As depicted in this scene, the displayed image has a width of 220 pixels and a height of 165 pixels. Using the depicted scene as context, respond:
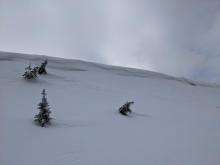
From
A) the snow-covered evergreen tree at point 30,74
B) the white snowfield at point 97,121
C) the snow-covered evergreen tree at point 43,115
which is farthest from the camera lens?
the snow-covered evergreen tree at point 30,74

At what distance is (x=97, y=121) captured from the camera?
531 cm

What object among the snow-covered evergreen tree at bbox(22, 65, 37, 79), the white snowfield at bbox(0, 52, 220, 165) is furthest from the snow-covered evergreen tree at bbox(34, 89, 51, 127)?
the snow-covered evergreen tree at bbox(22, 65, 37, 79)

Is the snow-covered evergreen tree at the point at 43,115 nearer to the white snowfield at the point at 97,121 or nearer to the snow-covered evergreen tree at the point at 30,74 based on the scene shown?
the white snowfield at the point at 97,121

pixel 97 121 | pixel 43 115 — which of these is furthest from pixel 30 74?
pixel 43 115

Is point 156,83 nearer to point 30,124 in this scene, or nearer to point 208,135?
point 208,135

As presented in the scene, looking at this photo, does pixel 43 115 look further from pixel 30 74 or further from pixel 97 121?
pixel 30 74

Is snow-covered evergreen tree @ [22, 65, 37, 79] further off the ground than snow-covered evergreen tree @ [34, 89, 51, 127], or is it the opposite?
snow-covered evergreen tree @ [22, 65, 37, 79]

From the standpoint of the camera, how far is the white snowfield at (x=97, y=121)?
4004 mm

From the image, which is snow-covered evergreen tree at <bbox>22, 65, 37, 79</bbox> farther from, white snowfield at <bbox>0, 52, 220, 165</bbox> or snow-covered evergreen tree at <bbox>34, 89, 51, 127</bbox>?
snow-covered evergreen tree at <bbox>34, 89, 51, 127</bbox>

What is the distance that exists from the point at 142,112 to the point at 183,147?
5.52 feet

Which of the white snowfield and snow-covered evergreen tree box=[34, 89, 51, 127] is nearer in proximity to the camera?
the white snowfield

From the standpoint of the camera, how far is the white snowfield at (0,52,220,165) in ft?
Result: 13.1

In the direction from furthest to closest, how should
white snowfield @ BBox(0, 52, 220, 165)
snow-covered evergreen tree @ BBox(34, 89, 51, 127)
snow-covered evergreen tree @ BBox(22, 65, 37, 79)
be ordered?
1. snow-covered evergreen tree @ BBox(22, 65, 37, 79)
2. snow-covered evergreen tree @ BBox(34, 89, 51, 127)
3. white snowfield @ BBox(0, 52, 220, 165)

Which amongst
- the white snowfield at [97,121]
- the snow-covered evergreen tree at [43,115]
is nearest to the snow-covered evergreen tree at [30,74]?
the white snowfield at [97,121]
